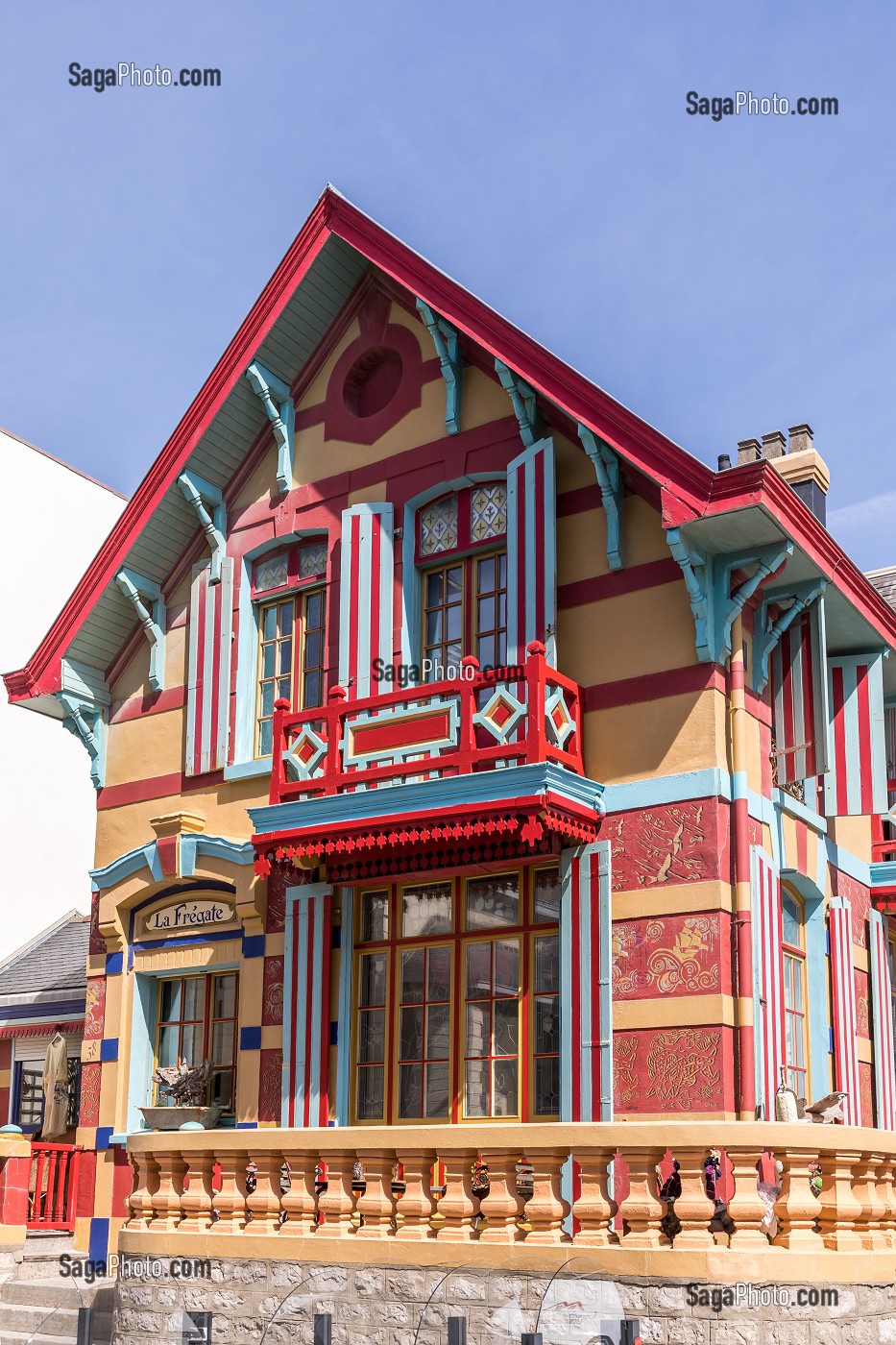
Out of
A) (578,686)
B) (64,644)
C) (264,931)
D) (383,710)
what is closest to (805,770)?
(578,686)

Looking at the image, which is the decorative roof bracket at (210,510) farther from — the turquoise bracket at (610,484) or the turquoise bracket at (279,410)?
the turquoise bracket at (610,484)

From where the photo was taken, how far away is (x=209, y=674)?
16031 millimetres

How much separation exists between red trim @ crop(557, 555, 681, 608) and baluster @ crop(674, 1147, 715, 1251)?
17.1 feet

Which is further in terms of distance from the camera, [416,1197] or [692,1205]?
[416,1197]

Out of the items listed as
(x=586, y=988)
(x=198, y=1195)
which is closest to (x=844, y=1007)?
(x=586, y=988)

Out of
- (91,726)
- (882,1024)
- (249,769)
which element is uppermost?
(91,726)

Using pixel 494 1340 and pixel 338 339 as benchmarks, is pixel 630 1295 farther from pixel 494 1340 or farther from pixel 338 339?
pixel 338 339

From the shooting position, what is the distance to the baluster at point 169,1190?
39.0 feet

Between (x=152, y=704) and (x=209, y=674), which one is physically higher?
(x=209, y=674)

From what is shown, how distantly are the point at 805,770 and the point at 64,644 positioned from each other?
8.11m

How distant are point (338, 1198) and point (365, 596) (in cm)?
598

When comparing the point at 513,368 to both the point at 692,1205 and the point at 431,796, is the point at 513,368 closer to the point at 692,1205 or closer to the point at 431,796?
the point at 431,796

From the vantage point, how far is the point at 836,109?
14352 millimetres

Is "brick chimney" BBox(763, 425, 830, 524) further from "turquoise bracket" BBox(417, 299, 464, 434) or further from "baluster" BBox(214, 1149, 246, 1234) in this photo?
"baluster" BBox(214, 1149, 246, 1234)
